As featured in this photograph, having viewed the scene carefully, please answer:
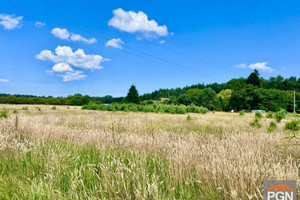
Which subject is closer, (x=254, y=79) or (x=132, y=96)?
(x=132, y=96)

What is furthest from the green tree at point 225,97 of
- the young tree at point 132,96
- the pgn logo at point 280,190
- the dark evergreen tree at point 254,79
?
the pgn logo at point 280,190

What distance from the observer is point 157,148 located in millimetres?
3744

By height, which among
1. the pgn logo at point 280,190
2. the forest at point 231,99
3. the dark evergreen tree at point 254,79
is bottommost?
the pgn logo at point 280,190

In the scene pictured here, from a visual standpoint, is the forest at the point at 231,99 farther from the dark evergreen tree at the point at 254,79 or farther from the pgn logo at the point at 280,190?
the pgn logo at the point at 280,190

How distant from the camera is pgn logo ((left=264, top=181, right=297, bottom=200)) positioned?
159cm

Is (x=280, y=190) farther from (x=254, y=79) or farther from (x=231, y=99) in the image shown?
(x=254, y=79)

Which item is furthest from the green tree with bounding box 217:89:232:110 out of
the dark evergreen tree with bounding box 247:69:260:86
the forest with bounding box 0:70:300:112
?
the dark evergreen tree with bounding box 247:69:260:86

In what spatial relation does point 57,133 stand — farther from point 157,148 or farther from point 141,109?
point 141,109

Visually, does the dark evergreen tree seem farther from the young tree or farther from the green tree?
the young tree

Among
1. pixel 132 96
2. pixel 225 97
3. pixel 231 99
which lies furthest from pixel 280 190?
pixel 225 97

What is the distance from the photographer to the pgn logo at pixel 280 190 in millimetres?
1590

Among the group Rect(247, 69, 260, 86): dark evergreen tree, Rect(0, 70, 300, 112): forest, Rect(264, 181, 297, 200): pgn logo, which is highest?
Rect(247, 69, 260, 86): dark evergreen tree

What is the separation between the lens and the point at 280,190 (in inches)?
65.0

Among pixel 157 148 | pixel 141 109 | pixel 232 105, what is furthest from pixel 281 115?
pixel 232 105
